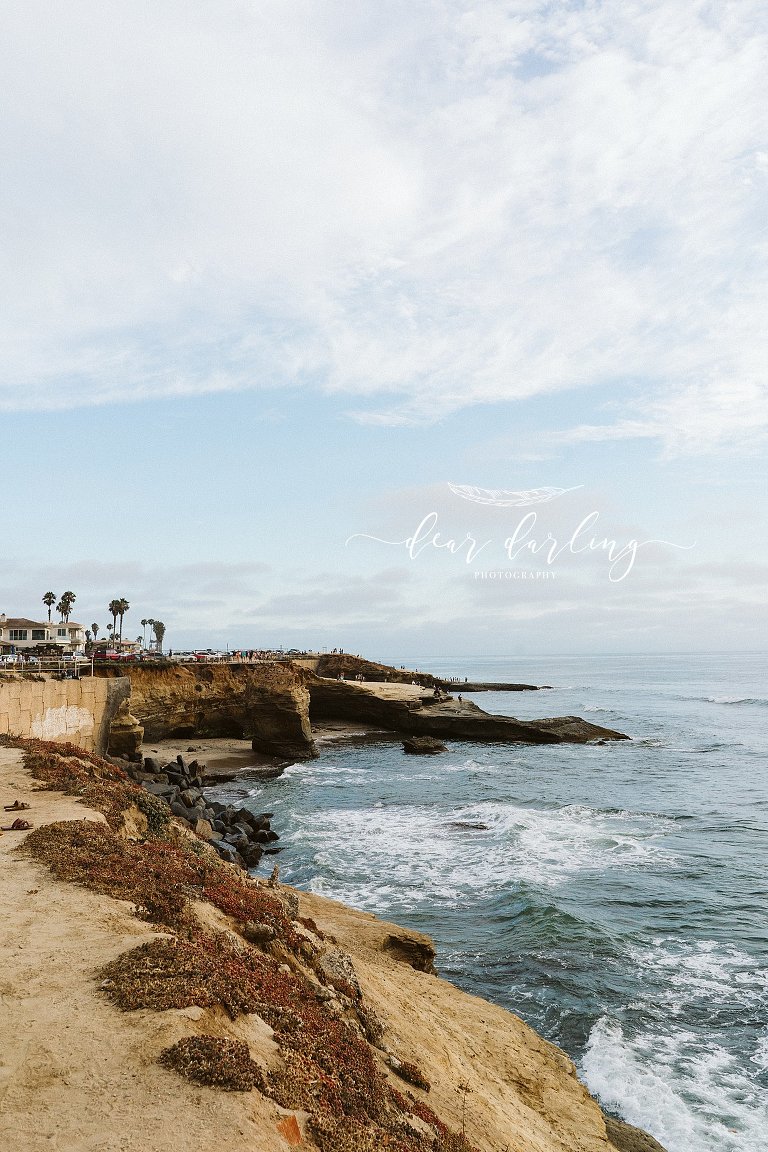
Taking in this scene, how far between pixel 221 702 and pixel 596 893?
35699 millimetres

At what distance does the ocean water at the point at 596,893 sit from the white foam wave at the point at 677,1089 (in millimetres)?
32

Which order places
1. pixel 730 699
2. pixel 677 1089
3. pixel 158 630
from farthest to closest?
pixel 158 630, pixel 730 699, pixel 677 1089

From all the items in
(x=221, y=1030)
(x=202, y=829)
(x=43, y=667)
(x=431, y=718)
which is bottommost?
(x=431, y=718)

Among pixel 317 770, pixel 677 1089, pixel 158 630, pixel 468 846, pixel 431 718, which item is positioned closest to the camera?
pixel 677 1089

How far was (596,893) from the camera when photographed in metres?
20.2

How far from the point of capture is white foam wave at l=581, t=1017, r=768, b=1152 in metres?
10.6

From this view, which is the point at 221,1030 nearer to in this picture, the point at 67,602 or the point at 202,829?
the point at 202,829

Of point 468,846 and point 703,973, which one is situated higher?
point 468,846

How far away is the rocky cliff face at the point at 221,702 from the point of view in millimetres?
44312

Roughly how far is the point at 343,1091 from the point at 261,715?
1587 inches

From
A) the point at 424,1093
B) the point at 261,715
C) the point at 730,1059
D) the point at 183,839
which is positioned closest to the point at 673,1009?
the point at 730,1059

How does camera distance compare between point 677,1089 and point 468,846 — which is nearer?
point 677,1089

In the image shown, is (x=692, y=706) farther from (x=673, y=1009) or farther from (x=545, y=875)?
(x=673, y=1009)

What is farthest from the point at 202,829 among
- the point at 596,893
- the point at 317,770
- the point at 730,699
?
the point at 730,699
